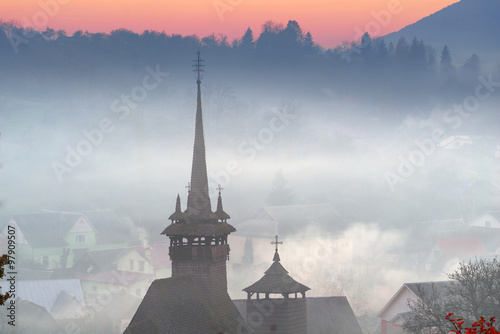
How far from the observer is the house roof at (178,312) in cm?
4964

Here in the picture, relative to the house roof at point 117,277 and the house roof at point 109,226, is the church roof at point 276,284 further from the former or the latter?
the house roof at point 109,226

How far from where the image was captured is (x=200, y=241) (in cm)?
6094

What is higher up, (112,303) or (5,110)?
(5,110)

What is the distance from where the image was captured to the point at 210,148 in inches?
7569

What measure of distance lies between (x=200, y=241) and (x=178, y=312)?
9.28m

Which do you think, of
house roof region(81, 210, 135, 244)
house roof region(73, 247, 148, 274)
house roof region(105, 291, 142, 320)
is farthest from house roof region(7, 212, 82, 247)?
house roof region(105, 291, 142, 320)

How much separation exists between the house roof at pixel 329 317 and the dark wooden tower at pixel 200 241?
1690 centimetres

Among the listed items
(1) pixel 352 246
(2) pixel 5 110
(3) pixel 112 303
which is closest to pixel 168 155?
(2) pixel 5 110

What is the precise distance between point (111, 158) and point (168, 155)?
12.5 meters

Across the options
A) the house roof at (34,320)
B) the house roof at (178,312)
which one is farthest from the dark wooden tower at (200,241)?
the house roof at (34,320)

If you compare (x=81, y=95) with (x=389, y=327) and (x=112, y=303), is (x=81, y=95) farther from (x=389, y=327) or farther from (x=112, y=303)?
(x=389, y=327)

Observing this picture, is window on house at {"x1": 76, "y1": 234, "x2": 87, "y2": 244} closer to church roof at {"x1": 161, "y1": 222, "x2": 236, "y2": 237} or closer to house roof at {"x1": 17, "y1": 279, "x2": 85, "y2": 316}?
house roof at {"x1": 17, "y1": 279, "x2": 85, "y2": 316}

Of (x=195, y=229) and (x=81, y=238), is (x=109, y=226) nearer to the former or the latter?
(x=81, y=238)

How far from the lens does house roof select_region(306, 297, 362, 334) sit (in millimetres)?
75688
